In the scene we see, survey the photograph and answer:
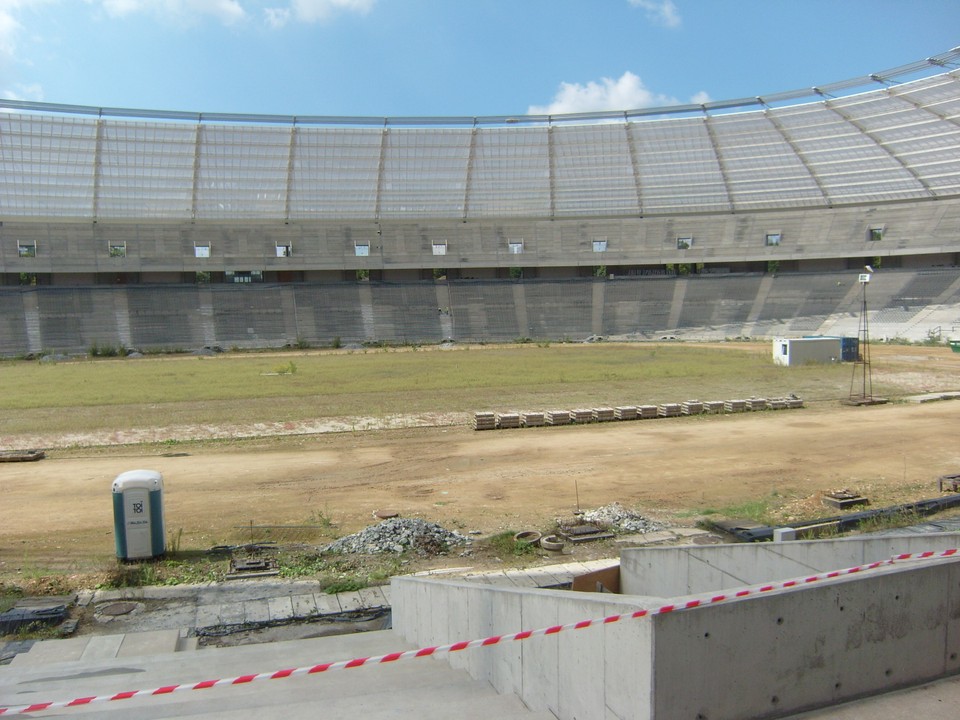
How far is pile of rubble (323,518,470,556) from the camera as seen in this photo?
10.6 meters

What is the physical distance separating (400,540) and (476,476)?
16.7ft

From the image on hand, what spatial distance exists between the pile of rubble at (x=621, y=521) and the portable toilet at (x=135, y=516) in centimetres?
656

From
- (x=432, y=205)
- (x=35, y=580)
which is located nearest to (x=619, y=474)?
(x=35, y=580)

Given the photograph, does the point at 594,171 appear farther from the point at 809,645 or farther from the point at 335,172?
the point at 809,645

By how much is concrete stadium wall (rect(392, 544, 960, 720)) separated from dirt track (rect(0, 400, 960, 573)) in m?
7.60

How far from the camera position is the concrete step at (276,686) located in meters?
4.48

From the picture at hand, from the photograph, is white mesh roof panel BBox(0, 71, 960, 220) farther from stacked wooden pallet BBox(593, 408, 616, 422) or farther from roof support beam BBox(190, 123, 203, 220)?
stacked wooden pallet BBox(593, 408, 616, 422)

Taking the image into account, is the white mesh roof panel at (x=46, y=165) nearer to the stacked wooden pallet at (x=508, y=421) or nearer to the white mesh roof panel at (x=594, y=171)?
the white mesh roof panel at (x=594, y=171)

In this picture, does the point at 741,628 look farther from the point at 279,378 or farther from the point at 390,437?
the point at 279,378

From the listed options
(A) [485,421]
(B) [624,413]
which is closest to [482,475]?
(A) [485,421]

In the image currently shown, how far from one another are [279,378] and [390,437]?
1496 cm

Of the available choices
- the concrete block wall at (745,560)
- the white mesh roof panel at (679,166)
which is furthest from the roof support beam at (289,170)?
Result: the concrete block wall at (745,560)

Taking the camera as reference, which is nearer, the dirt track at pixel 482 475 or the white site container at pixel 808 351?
the dirt track at pixel 482 475

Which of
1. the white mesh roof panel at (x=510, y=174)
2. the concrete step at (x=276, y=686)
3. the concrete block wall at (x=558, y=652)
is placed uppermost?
the white mesh roof panel at (x=510, y=174)
